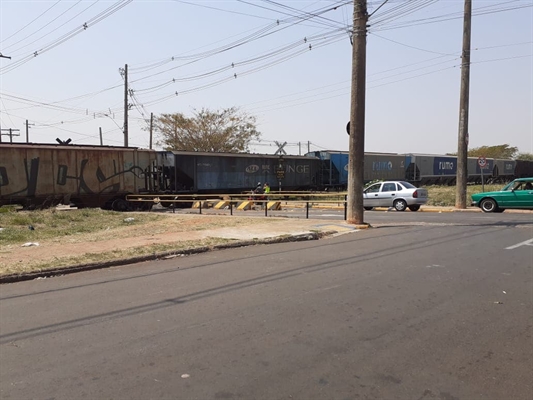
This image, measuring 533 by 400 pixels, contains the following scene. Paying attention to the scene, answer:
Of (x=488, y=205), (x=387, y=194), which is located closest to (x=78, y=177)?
(x=387, y=194)

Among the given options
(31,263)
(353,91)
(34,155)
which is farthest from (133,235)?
(34,155)

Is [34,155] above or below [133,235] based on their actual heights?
above

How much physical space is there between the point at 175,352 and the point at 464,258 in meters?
7.03

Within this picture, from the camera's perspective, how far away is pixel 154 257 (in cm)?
1008

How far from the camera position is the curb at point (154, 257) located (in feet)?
26.6

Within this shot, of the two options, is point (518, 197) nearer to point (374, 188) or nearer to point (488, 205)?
point (488, 205)

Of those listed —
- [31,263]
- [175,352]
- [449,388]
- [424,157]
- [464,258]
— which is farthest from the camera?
[424,157]

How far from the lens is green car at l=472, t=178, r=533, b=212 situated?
20328mm

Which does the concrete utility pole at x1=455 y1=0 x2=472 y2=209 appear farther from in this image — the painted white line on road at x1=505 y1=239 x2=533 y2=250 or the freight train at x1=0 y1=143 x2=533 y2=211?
the freight train at x1=0 y1=143 x2=533 y2=211

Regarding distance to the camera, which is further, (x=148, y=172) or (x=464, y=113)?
(x=148, y=172)

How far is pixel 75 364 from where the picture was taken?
433 centimetres

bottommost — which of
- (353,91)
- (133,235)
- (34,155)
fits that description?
(133,235)

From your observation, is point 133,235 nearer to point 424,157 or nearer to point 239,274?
point 239,274

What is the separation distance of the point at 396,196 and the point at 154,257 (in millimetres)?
17167
